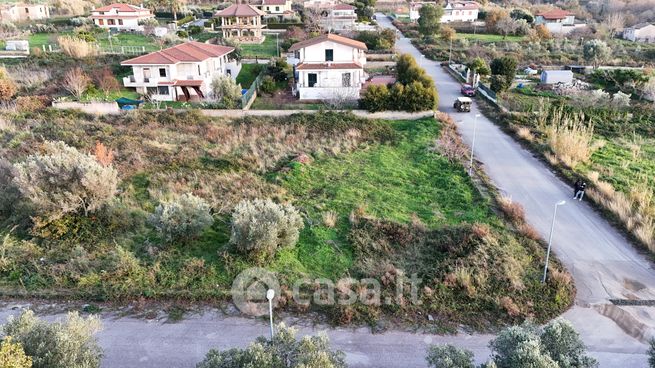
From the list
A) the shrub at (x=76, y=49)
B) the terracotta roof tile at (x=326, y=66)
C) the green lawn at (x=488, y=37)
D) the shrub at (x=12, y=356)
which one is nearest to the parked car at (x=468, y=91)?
the terracotta roof tile at (x=326, y=66)

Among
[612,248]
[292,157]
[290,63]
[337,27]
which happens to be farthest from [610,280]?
[337,27]

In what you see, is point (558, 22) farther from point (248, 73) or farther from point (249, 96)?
point (249, 96)

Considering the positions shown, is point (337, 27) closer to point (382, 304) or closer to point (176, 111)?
point (176, 111)

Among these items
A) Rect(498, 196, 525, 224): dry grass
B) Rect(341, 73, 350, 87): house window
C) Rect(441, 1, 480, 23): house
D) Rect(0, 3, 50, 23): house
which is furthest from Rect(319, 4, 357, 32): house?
Rect(498, 196, 525, 224): dry grass

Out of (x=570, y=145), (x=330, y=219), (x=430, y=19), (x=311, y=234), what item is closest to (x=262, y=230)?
(x=311, y=234)

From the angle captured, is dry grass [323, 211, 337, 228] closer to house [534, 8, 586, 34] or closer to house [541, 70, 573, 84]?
house [541, 70, 573, 84]

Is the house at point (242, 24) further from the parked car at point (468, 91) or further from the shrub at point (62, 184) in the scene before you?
the shrub at point (62, 184)
